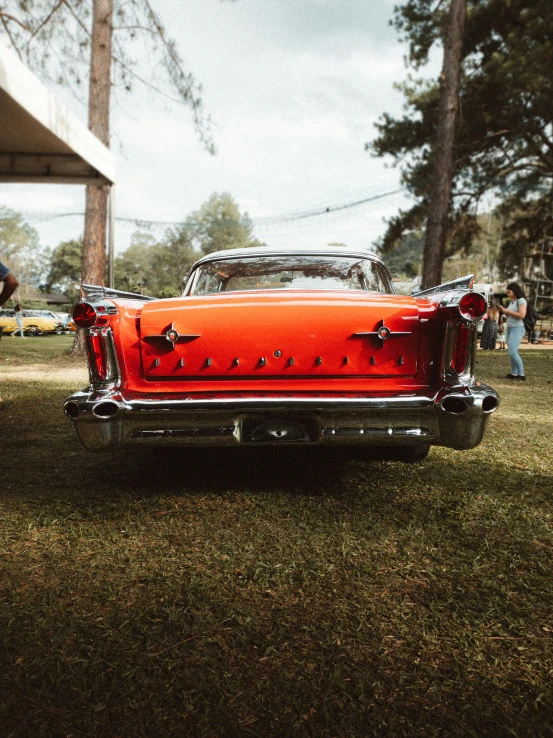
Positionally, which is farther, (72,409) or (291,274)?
(291,274)

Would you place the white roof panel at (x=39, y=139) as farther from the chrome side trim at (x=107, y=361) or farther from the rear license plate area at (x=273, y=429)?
the rear license plate area at (x=273, y=429)

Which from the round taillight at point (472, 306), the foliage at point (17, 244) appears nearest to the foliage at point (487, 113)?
the round taillight at point (472, 306)

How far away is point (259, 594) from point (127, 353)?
1.37 m

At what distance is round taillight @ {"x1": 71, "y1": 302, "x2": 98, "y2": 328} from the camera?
2684 mm

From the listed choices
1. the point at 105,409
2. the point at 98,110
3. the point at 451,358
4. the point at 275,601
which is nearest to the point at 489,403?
the point at 451,358

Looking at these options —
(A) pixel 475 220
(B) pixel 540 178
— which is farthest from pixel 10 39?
(B) pixel 540 178

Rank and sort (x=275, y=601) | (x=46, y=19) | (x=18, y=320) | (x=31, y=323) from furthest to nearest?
(x=31, y=323), (x=18, y=320), (x=46, y=19), (x=275, y=601)

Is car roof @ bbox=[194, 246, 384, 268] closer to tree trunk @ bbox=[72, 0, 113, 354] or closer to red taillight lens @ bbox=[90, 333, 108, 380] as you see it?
red taillight lens @ bbox=[90, 333, 108, 380]

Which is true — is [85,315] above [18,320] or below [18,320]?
above

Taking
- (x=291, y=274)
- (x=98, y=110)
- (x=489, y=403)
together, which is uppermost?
(x=98, y=110)

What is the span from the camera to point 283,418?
2.73m

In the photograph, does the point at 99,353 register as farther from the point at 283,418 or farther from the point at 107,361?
the point at 283,418

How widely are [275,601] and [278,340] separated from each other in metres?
1.26

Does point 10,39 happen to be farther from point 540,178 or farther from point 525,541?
point 540,178
